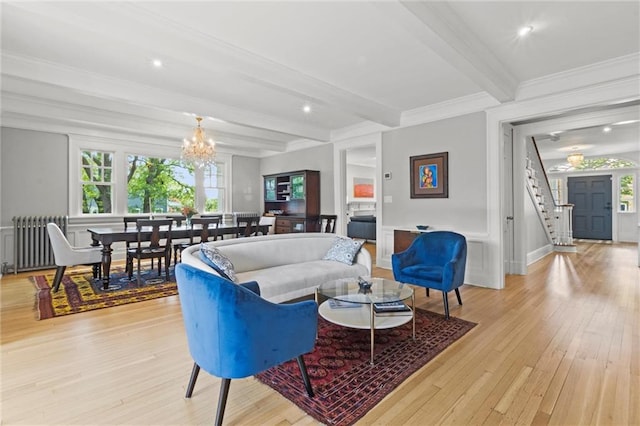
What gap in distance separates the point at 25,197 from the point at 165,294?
3779 mm

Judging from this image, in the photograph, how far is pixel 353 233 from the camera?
958cm

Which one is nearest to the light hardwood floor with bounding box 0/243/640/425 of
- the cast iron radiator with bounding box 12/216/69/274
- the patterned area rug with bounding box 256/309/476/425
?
the patterned area rug with bounding box 256/309/476/425

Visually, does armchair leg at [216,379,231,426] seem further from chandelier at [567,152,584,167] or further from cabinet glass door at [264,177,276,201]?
chandelier at [567,152,584,167]

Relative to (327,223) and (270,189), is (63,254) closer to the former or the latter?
(327,223)

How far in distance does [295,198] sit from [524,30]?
5386 mm

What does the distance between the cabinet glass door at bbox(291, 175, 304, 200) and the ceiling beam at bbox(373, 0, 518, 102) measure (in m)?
4.32

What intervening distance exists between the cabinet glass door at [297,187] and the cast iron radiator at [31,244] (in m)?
4.59

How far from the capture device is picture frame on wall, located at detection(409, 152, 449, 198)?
487 centimetres

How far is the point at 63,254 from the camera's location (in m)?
4.06

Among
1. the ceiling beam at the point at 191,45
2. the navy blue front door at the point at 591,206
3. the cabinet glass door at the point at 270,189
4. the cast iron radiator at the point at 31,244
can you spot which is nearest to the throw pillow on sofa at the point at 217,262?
the ceiling beam at the point at 191,45

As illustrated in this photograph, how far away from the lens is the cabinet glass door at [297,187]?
7.18 meters

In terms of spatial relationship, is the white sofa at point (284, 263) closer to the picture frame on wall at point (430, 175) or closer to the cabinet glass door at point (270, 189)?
the picture frame on wall at point (430, 175)

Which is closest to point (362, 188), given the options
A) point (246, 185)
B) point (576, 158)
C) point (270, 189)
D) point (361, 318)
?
point (270, 189)

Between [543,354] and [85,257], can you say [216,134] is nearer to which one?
[85,257]
